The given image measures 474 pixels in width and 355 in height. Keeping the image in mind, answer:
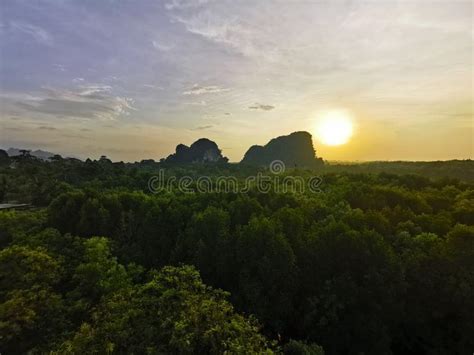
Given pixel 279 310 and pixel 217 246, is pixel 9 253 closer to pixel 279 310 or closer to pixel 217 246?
pixel 217 246

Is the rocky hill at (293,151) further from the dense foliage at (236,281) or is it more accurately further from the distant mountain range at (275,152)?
the dense foliage at (236,281)

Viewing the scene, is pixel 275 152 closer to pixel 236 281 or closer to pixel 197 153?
pixel 197 153

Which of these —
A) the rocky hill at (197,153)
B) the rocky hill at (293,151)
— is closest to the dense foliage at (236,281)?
the rocky hill at (293,151)

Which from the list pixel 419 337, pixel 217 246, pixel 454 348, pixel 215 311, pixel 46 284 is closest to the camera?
pixel 215 311

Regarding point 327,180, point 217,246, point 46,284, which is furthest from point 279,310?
point 327,180

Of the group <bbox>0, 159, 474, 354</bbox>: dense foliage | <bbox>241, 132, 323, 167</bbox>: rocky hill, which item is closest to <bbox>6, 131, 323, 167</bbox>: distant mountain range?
<bbox>241, 132, 323, 167</bbox>: rocky hill

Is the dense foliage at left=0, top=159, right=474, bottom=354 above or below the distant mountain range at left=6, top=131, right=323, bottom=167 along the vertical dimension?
below

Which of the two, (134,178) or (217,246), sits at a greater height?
(134,178)

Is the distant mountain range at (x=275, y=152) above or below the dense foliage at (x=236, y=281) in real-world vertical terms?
above

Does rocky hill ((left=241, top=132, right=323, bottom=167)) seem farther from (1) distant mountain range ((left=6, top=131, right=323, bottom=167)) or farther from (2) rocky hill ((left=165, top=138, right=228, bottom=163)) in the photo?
(2) rocky hill ((left=165, top=138, right=228, bottom=163))
